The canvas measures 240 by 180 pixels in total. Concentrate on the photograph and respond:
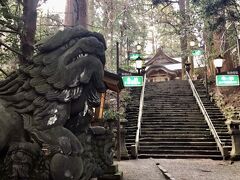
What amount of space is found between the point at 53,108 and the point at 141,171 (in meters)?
6.25

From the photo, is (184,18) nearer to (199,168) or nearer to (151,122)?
(151,122)

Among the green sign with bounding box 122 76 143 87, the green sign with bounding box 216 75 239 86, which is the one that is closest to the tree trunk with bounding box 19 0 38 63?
the green sign with bounding box 122 76 143 87

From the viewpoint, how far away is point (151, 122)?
14367 millimetres

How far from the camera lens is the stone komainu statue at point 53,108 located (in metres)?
2.42

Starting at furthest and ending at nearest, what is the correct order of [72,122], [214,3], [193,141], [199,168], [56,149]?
[193,141] → [199,168] → [214,3] → [72,122] → [56,149]

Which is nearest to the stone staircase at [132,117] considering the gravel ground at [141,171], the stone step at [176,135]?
the stone step at [176,135]

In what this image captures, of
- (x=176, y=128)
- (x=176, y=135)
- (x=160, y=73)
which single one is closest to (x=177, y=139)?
(x=176, y=135)

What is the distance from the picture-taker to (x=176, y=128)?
13.5m

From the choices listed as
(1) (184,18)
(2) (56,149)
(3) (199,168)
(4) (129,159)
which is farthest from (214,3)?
(1) (184,18)

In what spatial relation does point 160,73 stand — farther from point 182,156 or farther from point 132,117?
point 182,156

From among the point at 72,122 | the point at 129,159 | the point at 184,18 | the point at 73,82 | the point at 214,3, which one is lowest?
the point at 129,159

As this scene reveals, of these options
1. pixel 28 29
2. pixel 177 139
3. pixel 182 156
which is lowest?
pixel 182 156

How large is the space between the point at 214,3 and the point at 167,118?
7.80 m

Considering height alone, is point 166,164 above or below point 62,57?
below
